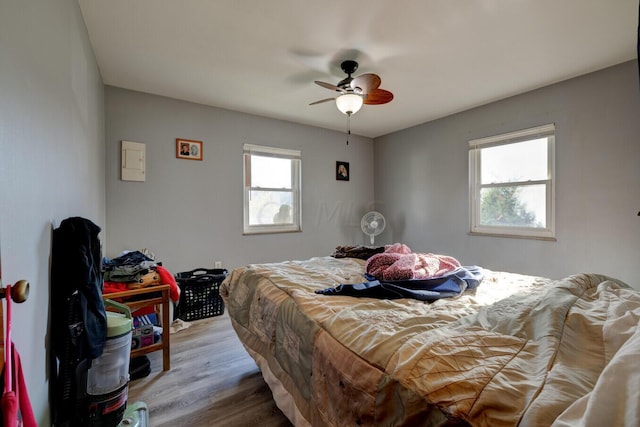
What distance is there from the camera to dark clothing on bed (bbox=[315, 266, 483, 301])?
1398 mm

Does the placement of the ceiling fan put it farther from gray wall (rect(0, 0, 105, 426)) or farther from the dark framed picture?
the dark framed picture

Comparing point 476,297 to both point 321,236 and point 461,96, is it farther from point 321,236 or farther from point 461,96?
point 321,236

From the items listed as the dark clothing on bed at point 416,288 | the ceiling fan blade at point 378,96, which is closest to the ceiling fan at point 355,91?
the ceiling fan blade at point 378,96

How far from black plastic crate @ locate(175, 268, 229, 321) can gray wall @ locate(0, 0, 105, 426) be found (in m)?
1.37

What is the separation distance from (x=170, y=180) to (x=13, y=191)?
242 cm

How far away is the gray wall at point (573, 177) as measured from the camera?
2416 millimetres

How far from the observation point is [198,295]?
292cm

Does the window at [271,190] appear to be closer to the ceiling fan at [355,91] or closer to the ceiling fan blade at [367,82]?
the ceiling fan at [355,91]

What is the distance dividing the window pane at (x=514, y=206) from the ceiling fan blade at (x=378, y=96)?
185 cm

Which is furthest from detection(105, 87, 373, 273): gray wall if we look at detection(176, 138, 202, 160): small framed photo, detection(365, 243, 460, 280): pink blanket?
detection(365, 243, 460, 280): pink blanket

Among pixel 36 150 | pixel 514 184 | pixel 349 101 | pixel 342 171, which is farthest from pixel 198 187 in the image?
pixel 514 184

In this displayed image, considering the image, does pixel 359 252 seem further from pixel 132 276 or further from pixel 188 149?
pixel 188 149

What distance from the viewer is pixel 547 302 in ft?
3.52

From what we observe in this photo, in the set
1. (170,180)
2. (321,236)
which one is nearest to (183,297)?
(170,180)
